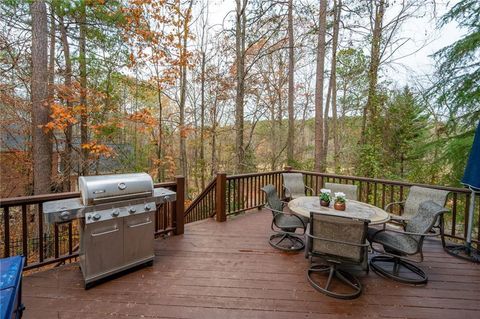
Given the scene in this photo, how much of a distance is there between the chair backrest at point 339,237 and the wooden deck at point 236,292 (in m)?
0.41

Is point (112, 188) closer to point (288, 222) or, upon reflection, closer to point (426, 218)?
point (288, 222)

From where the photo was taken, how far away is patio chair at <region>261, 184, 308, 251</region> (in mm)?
3184

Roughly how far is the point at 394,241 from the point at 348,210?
1.89 feet

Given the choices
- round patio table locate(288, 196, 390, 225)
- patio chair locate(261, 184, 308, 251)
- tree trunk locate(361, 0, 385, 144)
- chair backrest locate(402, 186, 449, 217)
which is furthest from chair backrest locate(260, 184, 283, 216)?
tree trunk locate(361, 0, 385, 144)

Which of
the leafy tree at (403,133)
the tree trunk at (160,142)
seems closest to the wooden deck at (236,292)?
the leafy tree at (403,133)

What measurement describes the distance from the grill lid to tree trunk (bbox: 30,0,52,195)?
412 centimetres

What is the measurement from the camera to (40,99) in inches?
210

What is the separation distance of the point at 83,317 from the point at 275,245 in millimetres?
2311

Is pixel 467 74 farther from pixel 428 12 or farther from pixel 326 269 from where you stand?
pixel 326 269

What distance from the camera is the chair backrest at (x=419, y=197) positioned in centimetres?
315

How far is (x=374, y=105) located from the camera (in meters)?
7.19

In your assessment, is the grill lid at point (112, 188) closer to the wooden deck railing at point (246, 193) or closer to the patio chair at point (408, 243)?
the wooden deck railing at point (246, 193)

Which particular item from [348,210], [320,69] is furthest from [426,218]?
[320,69]

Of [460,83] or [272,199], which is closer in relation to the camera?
[272,199]
